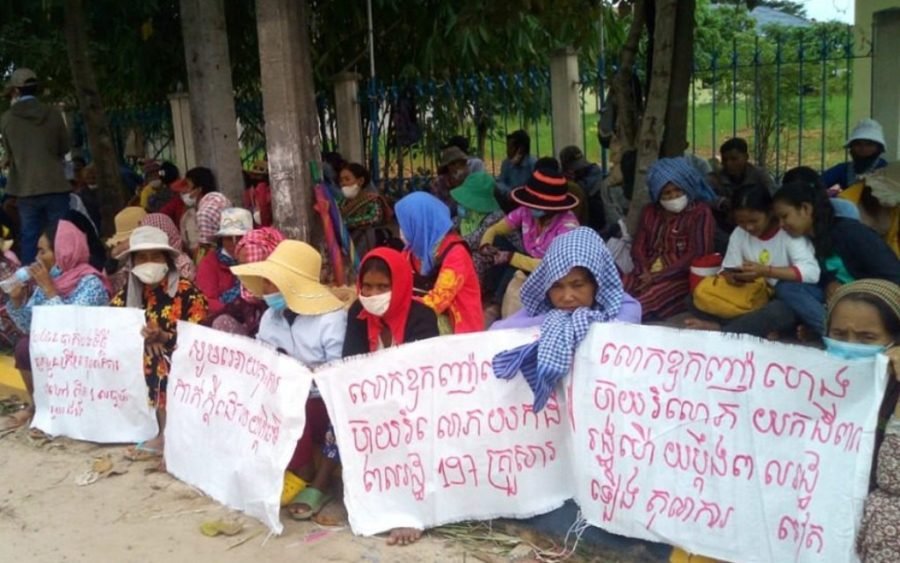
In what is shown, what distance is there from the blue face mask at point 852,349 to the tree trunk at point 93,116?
7.91 meters

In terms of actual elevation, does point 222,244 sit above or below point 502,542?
above

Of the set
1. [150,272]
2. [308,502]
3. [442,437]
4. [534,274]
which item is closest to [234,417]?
[308,502]

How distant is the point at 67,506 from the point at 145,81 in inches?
299

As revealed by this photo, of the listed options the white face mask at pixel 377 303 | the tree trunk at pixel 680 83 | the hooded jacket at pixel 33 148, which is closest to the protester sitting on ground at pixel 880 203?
the tree trunk at pixel 680 83

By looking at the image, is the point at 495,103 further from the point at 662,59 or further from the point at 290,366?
the point at 290,366

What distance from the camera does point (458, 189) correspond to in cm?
717

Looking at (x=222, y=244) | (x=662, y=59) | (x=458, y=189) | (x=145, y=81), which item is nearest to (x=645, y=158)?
(x=662, y=59)

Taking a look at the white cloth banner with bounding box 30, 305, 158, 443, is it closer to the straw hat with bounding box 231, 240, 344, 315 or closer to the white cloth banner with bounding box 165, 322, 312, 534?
the white cloth banner with bounding box 165, 322, 312, 534

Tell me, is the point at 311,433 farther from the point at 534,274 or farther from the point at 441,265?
the point at 534,274

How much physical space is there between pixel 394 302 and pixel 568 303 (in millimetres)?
907

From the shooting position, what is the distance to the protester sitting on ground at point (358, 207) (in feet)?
24.8

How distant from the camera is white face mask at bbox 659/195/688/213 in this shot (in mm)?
5531

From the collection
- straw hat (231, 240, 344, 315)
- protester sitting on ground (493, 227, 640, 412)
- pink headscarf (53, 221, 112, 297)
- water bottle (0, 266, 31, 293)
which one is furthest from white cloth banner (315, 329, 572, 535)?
water bottle (0, 266, 31, 293)

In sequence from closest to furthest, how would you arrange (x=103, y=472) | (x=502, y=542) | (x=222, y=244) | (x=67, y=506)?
1. (x=502, y=542)
2. (x=67, y=506)
3. (x=103, y=472)
4. (x=222, y=244)
